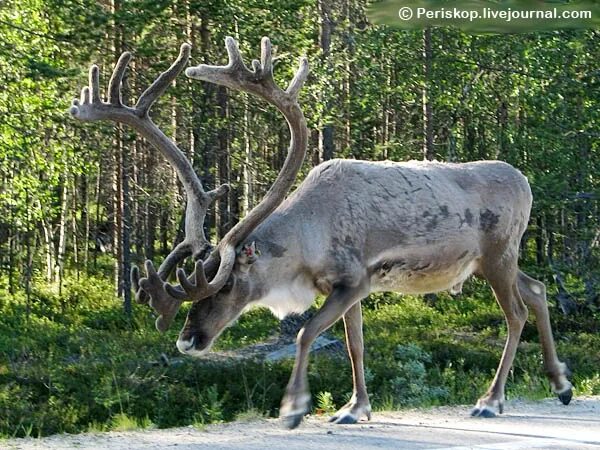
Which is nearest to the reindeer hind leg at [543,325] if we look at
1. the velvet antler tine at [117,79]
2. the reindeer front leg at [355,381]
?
the reindeer front leg at [355,381]

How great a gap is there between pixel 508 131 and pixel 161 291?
14.0 meters

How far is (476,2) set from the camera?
1575mm

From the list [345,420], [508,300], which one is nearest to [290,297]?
[345,420]

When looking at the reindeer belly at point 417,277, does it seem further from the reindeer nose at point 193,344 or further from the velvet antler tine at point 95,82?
the velvet antler tine at point 95,82

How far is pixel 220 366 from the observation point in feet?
51.3

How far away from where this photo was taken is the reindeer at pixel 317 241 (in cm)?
695

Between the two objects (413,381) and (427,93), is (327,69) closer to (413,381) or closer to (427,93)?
(427,93)

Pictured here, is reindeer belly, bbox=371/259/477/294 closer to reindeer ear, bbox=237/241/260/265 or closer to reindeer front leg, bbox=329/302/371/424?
reindeer front leg, bbox=329/302/371/424

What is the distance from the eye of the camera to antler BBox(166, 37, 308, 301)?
6.99 meters

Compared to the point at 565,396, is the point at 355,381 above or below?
above

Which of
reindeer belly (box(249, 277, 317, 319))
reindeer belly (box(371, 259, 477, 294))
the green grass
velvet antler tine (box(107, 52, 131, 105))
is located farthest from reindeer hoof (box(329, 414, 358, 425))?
velvet antler tine (box(107, 52, 131, 105))

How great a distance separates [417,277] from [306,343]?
4.29 ft

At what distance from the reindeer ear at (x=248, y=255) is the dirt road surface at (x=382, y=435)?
3.55 ft

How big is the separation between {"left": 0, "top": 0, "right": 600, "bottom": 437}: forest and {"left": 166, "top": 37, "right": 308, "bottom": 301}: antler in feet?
9.38
